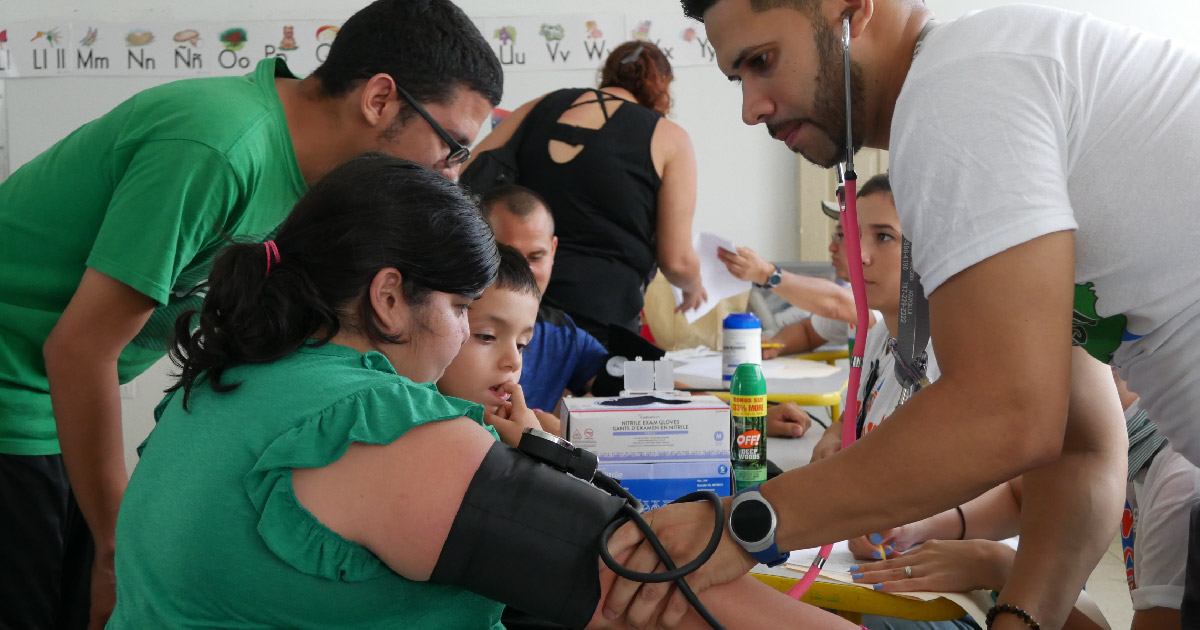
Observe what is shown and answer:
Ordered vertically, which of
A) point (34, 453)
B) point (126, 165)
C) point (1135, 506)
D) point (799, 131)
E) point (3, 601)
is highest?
point (799, 131)

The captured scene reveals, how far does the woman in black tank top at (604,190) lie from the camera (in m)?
2.22

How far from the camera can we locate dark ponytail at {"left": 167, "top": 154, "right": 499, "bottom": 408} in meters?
0.91

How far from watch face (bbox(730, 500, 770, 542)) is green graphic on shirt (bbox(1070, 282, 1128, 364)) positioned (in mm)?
372

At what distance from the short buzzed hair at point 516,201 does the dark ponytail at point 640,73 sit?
53 cm

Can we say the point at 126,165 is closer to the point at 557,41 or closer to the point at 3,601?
the point at 3,601

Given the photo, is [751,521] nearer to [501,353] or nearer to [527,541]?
[527,541]

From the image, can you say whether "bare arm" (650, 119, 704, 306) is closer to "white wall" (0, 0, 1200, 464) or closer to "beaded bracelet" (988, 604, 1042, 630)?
"beaded bracelet" (988, 604, 1042, 630)

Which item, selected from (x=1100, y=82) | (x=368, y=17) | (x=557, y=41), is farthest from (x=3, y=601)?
(x=557, y=41)

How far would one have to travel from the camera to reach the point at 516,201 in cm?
206

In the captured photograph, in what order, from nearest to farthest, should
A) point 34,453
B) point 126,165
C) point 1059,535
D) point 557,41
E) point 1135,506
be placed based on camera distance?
point 1059,535 < point 126,165 < point 34,453 < point 1135,506 < point 557,41

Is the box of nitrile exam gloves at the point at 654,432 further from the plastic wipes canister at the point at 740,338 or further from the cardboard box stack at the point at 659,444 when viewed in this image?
the plastic wipes canister at the point at 740,338

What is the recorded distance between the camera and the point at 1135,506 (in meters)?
1.60

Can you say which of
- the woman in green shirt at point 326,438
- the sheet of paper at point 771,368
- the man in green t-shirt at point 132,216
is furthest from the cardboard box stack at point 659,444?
the sheet of paper at point 771,368

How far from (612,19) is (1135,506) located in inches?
142
